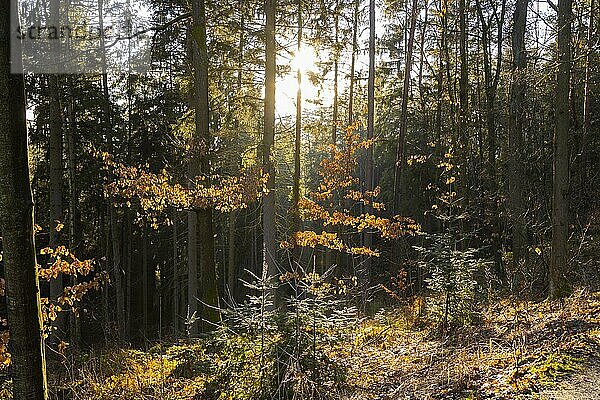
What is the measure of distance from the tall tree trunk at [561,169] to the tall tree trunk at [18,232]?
823 cm

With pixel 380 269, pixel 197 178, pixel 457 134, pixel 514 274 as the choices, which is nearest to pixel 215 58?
pixel 197 178

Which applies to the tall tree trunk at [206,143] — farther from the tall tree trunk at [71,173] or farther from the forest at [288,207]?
the tall tree trunk at [71,173]

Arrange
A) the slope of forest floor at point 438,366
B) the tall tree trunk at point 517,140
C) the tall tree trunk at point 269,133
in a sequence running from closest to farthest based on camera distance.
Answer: the slope of forest floor at point 438,366
the tall tree trunk at point 269,133
the tall tree trunk at point 517,140

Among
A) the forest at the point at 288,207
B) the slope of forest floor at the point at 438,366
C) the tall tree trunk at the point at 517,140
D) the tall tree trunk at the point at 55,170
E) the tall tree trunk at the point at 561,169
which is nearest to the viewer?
the slope of forest floor at the point at 438,366

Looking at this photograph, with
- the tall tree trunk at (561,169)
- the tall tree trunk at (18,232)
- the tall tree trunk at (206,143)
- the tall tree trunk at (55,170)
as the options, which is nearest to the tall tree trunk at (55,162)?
the tall tree trunk at (55,170)

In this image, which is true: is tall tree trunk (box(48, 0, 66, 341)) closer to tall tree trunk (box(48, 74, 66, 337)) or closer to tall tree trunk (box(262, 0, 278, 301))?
tall tree trunk (box(48, 74, 66, 337))

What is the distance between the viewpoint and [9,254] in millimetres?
3053

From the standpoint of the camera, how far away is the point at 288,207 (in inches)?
545

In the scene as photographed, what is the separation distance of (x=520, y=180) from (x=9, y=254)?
13.2 meters

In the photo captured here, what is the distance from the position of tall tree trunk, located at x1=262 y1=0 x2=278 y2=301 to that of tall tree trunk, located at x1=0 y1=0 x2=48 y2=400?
7.32m

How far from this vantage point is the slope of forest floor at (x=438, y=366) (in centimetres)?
480

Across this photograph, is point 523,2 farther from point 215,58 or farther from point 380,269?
point 380,269

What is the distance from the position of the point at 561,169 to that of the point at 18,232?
8.49 metres

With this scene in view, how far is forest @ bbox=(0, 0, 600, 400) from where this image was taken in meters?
5.12
